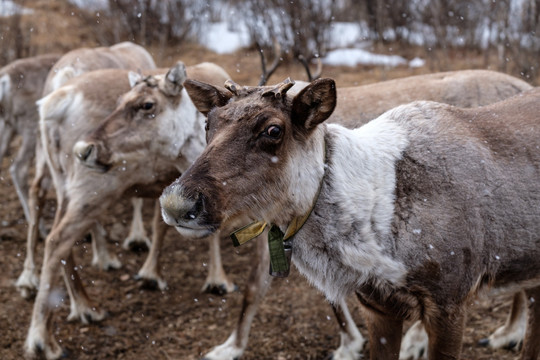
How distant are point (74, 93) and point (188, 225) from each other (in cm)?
310

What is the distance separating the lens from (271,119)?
2.89 m

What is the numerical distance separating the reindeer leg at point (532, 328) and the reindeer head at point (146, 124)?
278 cm

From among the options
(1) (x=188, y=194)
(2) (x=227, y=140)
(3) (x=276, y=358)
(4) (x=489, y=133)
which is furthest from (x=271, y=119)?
(3) (x=276, y=358)

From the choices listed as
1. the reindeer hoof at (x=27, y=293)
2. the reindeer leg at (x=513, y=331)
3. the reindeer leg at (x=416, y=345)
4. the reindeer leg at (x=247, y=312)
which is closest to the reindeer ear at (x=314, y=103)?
the reindeer leg at (x=247, y=312)

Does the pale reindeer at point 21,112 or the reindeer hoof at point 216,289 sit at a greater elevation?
the pale reindeer at point 21,112

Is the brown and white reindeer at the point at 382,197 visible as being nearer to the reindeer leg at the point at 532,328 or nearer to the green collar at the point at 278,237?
the green collar at the point at 278,237

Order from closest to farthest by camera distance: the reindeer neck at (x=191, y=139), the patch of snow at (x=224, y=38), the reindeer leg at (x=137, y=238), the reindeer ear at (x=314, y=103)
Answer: the reindeer ear at (x=314, y=103) < the reindeer neck at (x=191, y=139) < the reindeer leg at (x=137, y=238) < the patch of snow at (x=224, y=38)

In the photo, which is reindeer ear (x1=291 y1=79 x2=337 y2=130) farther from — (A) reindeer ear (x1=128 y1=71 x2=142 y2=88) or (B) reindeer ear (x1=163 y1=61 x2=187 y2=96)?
(A) reindeer ear (x1=128 y1=71 x2=142 y2=88)

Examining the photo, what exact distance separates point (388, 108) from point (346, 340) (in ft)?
6.24

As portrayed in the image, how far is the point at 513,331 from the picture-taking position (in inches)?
191

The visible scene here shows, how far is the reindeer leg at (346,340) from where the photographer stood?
191 inches

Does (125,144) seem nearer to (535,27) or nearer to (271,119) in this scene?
(271,119)

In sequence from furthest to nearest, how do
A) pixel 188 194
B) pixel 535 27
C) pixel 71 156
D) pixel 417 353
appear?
pixel 535 27 < pixel 71 156 < pixel 417 353 < pixel 188 194

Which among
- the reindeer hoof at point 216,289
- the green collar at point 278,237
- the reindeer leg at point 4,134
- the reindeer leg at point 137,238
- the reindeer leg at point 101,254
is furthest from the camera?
the reindeer leg at point 4,134
